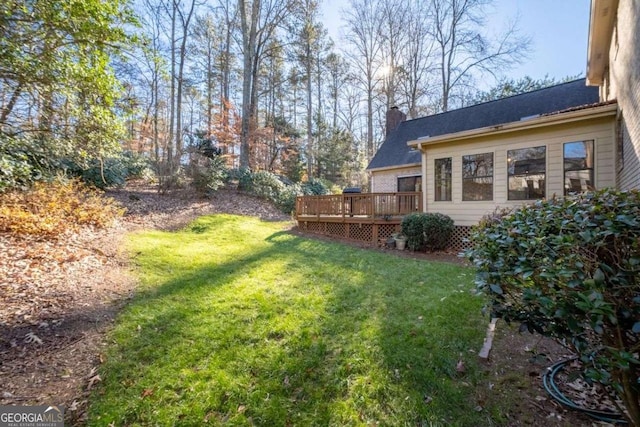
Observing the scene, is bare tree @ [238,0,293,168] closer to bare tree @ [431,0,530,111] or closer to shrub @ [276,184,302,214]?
shrub @ [276,184,302,214]

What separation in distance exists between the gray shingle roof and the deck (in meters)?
4.58

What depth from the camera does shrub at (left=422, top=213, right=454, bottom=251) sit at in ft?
24.0

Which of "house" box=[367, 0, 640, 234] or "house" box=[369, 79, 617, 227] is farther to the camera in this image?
"house" box=[369, 79, 617, 227]

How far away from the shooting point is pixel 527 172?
6.86m

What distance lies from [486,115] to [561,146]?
5987mm

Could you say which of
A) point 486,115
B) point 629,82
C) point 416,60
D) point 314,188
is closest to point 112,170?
point 314,188

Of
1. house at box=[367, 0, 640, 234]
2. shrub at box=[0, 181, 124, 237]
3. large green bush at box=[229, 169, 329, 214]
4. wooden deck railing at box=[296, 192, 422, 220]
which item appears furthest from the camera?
large green bush at box=[229, 169, 329, 214]

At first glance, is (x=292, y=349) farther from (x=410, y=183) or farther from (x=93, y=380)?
(x=410, y=183)

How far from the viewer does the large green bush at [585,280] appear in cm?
154

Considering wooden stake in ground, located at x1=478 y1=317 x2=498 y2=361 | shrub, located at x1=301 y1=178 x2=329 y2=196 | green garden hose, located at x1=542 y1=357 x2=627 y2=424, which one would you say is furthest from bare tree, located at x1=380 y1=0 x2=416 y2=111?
green garden hose, located at x1=542 y1=357 x2=627 y2=424

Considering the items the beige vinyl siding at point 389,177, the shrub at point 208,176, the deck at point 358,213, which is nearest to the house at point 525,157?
the deck at point 358,213

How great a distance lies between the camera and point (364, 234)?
9125 mm

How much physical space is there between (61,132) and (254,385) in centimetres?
586

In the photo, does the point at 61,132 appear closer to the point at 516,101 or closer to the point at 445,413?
the point at 445,413
